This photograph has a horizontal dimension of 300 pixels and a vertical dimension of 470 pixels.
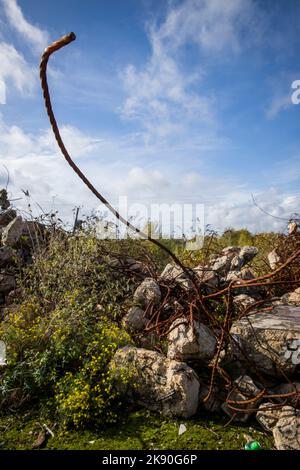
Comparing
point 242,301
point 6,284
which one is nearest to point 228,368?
point 242,301

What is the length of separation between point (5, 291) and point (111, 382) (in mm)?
3273

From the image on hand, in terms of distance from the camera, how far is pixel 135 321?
375 centimetres

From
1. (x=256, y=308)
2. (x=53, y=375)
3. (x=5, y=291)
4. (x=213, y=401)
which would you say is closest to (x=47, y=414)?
(x=53, y=375)

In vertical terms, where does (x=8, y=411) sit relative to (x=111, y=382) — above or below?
below

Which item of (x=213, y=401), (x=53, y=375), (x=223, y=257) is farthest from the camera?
(x=223, y=257)

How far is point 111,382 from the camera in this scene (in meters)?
2.99

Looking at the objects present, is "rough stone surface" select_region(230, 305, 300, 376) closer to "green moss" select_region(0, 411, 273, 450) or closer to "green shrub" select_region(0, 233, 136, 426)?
"green moss" select_region(0, 411, 273, 450)

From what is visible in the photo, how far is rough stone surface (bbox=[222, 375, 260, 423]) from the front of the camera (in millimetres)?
2678

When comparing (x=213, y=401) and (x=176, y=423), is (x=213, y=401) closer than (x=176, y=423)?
No

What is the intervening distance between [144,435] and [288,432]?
43.9 inches

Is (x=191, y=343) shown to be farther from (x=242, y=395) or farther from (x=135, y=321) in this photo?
(x=135, y=321)

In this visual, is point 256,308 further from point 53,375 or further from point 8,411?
point 8,411

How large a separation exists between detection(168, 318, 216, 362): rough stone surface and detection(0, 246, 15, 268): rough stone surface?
3.89 m
